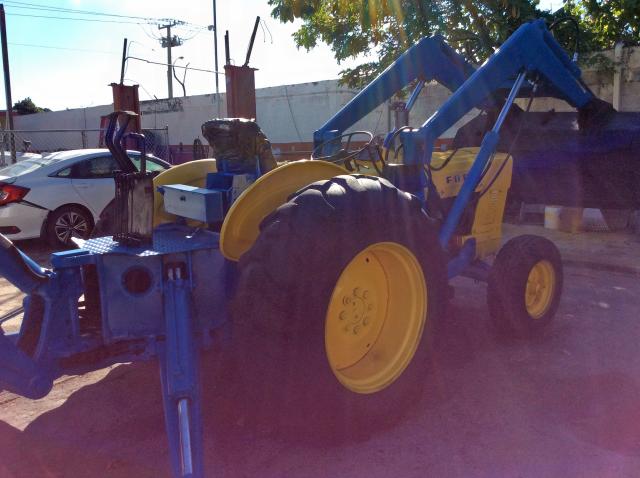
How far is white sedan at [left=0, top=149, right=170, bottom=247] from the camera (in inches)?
343

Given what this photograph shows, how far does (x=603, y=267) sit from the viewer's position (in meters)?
7.10

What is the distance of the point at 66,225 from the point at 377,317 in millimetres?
6936

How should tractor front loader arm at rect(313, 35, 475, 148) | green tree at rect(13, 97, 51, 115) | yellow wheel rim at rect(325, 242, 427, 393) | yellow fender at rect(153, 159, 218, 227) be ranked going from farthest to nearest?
green tree at rect(13, 97, 51, 115)
tractor front loader arm at rect(313, 35, 475, 148)
yellow fender at rect(153, 159, 218, 227)
yellow wheel rim at rect(325, 242, 427, 393)

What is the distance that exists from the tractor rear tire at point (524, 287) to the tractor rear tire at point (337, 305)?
1251 mm

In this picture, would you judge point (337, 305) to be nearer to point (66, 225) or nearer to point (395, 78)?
point (395, 78)

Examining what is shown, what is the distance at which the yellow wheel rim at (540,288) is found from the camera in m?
4.83

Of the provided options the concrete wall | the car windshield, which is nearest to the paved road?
the car windshield

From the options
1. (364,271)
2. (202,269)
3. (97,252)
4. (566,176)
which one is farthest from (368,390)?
(566,176)

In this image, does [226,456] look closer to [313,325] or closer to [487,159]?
[313,325]

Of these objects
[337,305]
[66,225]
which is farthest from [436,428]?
[66,225]

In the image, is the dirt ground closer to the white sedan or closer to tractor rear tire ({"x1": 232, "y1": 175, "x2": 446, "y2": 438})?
tractor rear tire ({"x1": 232, "y1": 175, "x2": 446, "y2": 438})

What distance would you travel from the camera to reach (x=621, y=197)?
588cm

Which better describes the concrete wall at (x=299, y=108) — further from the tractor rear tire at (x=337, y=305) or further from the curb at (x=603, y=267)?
the tractor rear tire at (x=337, y=305)

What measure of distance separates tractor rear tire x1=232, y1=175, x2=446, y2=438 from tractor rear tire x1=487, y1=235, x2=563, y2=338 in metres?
1.25
